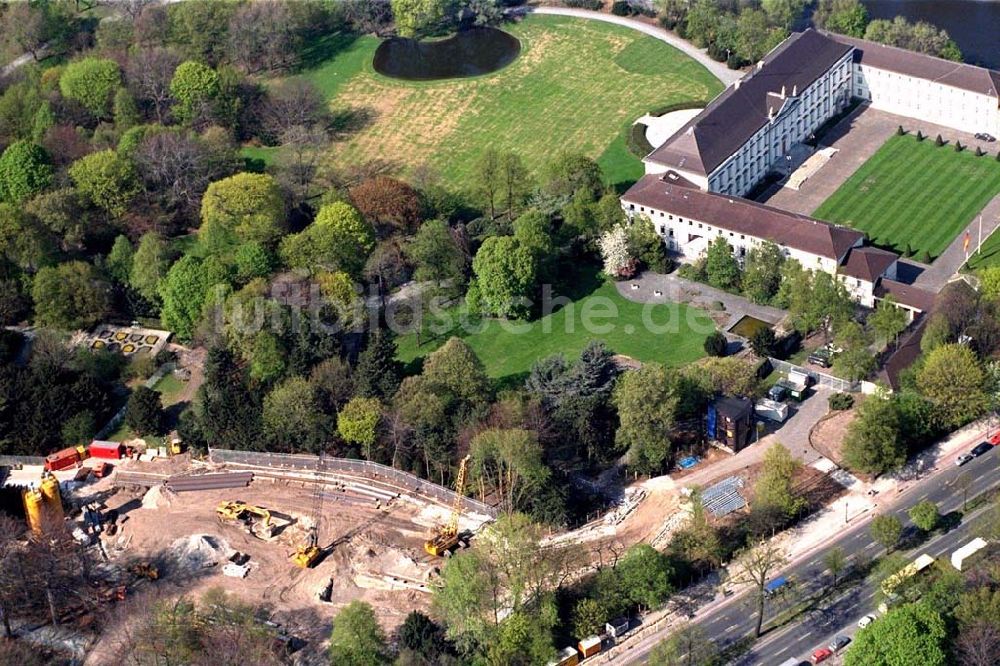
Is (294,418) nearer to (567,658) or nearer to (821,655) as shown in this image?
(567,658)

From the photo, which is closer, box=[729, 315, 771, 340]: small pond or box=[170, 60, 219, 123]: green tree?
box=[729, 315, 771, 340]: small pond

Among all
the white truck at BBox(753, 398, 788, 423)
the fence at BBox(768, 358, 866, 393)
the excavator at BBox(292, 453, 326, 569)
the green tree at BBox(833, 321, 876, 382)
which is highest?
the green tree at BBox(833, 321, 876, 382)

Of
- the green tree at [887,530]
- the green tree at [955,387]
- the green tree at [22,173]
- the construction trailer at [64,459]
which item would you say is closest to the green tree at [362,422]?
the construction trailer at [64,459]

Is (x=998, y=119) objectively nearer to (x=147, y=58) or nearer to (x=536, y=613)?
(x=536, y=613)

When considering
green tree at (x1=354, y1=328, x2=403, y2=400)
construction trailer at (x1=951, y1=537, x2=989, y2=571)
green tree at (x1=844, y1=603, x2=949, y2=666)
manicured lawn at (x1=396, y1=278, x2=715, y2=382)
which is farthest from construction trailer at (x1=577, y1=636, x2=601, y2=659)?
manicured lawn at (x1=396, y1=278, x2=715, y2=382)

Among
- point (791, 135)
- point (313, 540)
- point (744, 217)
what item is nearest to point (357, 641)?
point (313, 540)

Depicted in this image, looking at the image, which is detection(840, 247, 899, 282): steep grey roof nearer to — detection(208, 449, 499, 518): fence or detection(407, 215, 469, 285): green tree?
detection(407, 215, 469, 285): green tree

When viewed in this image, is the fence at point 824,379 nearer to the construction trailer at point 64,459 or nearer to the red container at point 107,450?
the red container at point 107,450
